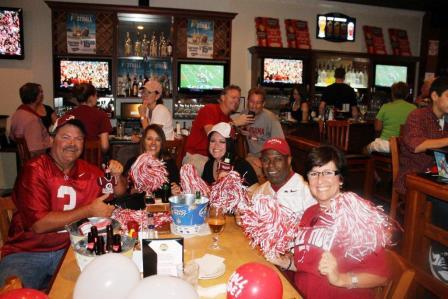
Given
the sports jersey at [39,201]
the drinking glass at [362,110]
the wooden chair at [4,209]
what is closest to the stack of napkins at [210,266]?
the sports jersey at [39,201]

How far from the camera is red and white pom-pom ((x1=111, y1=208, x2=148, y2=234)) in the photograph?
205cm

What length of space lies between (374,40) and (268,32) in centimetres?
240

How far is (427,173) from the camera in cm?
308

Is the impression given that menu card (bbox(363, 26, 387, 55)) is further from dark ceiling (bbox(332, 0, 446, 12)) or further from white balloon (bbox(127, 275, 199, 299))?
white balloon (bbox(127, 275, 199, 299))

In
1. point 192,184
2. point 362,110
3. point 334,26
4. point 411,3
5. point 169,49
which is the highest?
point 411,3

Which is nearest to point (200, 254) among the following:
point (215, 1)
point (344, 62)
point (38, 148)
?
point (38, 148)

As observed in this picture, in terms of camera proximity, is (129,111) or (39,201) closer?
(39,201)

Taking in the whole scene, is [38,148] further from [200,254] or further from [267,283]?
[267,283]

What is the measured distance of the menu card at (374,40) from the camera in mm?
8094

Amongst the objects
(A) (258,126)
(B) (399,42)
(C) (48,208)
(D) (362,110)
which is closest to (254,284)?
(C) (48,208)

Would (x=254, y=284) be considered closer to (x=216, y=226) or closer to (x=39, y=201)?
(x=216, y=226)

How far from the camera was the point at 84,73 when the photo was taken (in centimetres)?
636

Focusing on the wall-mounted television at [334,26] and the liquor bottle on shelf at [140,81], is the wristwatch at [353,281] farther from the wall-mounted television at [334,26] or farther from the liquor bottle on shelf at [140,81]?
the wall-mounted television at [334,26]

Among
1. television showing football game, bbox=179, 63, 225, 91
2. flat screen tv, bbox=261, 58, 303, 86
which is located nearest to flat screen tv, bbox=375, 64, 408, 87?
flat screen tv, bbox=261, 58, 303, 86
